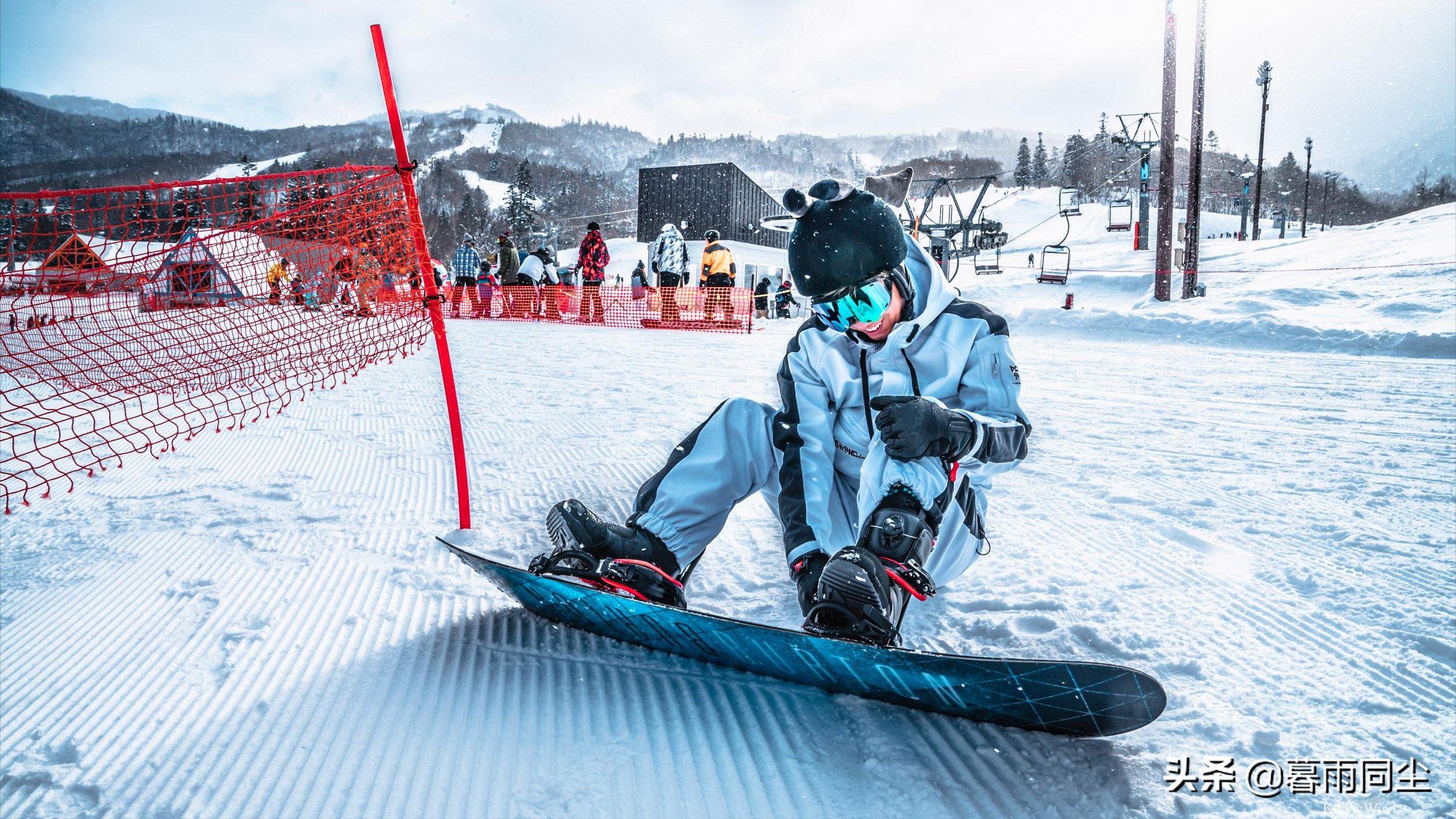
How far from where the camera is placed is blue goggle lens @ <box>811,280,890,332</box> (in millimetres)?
1669

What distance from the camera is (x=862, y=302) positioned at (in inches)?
66.0

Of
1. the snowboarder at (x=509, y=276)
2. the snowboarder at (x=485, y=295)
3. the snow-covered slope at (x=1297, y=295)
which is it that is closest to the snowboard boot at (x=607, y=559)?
the snow-covered slope at (x=1297, y=295)

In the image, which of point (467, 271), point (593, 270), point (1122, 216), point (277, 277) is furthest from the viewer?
point (1122, 216)

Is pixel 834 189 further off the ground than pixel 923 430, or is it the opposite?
pixel 834 189

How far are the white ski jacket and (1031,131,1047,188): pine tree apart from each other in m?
111

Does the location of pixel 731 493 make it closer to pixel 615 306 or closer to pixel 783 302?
pixel 615 306

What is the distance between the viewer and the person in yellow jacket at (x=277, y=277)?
3.84m

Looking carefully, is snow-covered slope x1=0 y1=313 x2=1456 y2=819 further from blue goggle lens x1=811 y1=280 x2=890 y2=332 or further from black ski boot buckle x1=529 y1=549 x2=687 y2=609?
blue goggle lens x1=811 y1=280 x2=890 y2=332

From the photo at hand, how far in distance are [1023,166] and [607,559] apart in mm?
115163

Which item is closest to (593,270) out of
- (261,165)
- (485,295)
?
(485,295)

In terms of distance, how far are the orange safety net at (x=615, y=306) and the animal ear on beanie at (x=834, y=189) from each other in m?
10.5

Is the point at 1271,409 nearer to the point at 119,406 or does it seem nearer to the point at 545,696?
the point at 545,696

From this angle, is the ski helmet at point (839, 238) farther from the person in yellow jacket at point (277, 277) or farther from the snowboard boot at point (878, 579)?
the person in yellow jacket at point (277, 277)

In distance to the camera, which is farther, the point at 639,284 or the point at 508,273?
the point at 639,284
